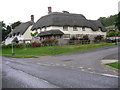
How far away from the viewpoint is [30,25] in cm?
6222

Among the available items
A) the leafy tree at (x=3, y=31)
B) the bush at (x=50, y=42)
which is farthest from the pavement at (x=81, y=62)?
the leafy tree at (x=3, y=31)

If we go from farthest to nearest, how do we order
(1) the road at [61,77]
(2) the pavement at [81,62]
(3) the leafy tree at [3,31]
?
(3) the leafy tree at [3,31]
(2) the pavement at [81,62]
(1) the road at [61,77]

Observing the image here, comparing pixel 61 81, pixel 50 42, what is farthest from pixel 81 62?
pixel 50 42

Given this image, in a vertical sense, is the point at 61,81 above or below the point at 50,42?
below

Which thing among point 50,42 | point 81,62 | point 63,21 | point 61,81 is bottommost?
point 81,62

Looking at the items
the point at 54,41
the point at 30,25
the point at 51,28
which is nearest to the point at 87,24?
the point at 51,28

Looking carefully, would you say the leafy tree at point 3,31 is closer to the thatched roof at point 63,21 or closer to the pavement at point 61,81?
the thatched roof at point 63,21

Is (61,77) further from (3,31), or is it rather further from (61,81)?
(3,31)

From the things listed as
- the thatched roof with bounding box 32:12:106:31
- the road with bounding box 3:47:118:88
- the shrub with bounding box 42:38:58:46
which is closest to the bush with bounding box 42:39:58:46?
the shrub with bounding box 42:38:58:46

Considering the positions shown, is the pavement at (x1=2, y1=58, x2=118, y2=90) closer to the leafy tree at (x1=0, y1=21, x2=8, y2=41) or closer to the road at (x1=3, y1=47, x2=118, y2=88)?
the road at (x1=3, y1=47, x2=118, y2=88)

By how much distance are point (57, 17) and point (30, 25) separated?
57.7 feet

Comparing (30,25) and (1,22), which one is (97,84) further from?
(1,22)

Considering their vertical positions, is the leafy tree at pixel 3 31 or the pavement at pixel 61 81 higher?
the leafy tree at pixel 3 31

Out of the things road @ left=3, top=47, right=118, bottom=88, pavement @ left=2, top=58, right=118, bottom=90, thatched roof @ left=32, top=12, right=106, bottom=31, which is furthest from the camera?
thatched roof @ left=32, top=12, right=106, bottom=31
